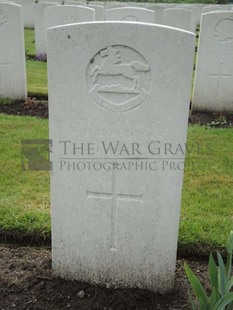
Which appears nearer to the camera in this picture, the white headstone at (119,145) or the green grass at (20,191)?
the white headstone at (119,145)

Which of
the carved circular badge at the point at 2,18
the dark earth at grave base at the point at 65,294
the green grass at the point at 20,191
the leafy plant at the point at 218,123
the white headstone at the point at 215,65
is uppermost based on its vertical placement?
the carved circular badge at the point at 2,18

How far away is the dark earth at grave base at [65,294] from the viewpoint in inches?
89.7

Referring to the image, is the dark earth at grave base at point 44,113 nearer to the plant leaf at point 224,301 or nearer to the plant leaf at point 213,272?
the plant leaf at point 213,272

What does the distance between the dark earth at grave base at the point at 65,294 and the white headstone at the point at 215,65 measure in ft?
12.9

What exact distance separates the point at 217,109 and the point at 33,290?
456 centimetres

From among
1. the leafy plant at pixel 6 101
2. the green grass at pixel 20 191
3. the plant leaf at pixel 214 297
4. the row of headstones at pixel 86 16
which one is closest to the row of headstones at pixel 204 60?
the leafy plant at pixel 6 101

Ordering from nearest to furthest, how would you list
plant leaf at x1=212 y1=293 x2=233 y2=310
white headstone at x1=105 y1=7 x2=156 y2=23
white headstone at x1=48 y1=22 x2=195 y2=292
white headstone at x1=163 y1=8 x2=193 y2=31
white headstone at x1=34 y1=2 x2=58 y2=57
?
plant leaf at x1=212 y1=293 x2=233 y2=310, white headstone at x1=48 y1=22 x2=195 y2=292, white headstone at x1=105 y1=7 x2=156 y2=23, white headstone at x1=163 y1=8 x2=193 y2=31, white headstone at x1=34 y1=2 x2=58 y2=57

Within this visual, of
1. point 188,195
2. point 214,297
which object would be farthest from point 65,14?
point 214,297

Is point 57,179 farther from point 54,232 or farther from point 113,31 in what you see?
point 113,31

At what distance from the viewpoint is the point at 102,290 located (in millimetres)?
2383

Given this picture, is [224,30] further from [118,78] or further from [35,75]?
[118,78]

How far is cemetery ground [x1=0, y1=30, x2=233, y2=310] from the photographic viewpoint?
232 cm

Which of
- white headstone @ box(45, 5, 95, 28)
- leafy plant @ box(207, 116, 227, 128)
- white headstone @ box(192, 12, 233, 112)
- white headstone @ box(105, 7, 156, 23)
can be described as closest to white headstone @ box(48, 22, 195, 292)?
leafy plant @ box(207, 116, 227, 128)

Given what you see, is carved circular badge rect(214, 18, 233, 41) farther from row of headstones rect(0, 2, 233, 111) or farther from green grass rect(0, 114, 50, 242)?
green grass rect(0, 114, 50, 242)
